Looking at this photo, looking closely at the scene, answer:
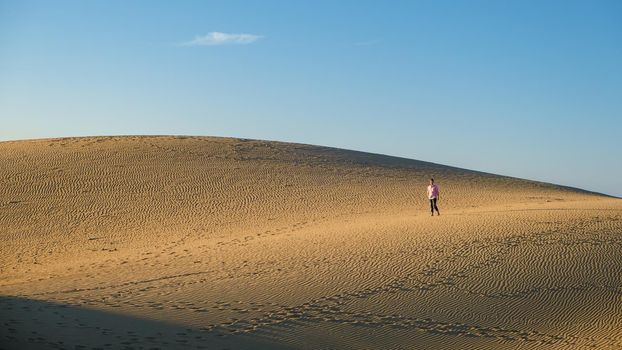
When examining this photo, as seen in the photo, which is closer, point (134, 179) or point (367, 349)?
point (367, 349)

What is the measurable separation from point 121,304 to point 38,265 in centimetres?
682

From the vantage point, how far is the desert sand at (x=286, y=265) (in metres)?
12.5

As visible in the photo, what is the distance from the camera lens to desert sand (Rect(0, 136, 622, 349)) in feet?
41.1

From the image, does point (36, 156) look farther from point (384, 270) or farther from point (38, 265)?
point (384, 270)

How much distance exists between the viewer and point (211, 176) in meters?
34.2

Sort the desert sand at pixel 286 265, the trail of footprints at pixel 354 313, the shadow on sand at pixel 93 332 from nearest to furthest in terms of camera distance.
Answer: the shadow on sand at pixel 93 332 < the desert sand at pixel 286 265 < the trail of footprints at pixel 354 313

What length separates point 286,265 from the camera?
1709 cm

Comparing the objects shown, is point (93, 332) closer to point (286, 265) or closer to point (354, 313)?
point (354, 313)

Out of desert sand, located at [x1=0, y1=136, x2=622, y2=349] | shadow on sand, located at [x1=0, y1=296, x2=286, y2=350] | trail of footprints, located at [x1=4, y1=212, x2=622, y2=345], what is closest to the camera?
shadow on sand, located at [x1=0, y1=296, x2=286, y2=350]

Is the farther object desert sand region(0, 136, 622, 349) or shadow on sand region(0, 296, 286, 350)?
desert sand region(0, 136, 622, 349)

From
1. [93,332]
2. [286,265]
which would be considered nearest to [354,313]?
[286,265]

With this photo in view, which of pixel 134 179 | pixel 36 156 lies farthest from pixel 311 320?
pixel 36 156

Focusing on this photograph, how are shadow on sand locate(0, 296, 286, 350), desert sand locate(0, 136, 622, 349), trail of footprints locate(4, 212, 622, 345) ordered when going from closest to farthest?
shadow on sand locate(0, 296, 286, 350), desert sand locate(0, 136, 622, 349), trail of footprints locate(4, 212, 622, 345)

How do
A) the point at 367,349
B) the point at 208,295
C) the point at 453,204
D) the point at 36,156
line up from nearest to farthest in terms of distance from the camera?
1. the point at 367,349
2. the point at 208,295
3. the point at 453,204
4. the point at 36,156
